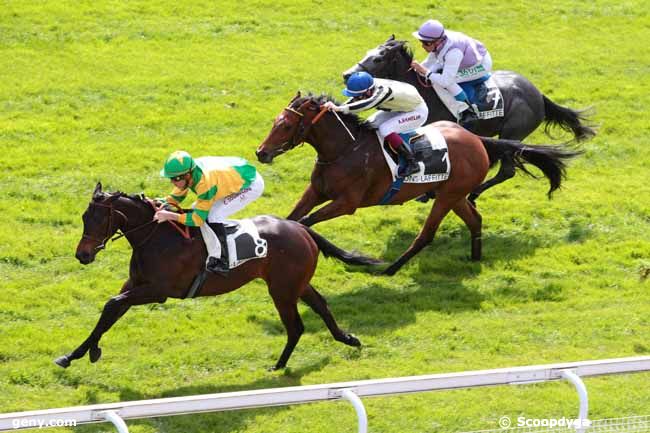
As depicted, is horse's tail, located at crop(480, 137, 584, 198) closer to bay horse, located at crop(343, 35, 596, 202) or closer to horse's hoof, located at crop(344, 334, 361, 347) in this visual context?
bay horse, located at crop(343, 35, 596, 202)

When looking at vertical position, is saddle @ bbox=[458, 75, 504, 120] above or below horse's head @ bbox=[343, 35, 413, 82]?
below

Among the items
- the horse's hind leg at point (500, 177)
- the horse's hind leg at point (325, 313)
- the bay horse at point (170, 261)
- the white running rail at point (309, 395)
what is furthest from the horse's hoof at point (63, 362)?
the horse's hind leg at point (500, 177)

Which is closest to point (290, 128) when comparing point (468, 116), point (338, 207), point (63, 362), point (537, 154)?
point (338, 207)

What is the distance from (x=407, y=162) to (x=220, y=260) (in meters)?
2.91

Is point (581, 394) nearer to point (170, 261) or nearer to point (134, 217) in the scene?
point (170, 261)

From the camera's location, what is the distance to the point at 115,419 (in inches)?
243

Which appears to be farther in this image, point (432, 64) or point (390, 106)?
point (432, 64)

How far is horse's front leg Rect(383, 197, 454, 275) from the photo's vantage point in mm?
→ 12312

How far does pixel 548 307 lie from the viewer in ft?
38.6

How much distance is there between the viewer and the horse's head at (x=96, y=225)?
30.8 ft

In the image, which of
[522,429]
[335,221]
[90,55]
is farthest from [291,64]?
[522,429]

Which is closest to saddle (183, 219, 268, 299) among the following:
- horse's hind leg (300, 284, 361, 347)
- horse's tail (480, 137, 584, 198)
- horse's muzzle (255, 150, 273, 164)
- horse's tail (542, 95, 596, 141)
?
horse's hind leg (300, 284, 361, 347)

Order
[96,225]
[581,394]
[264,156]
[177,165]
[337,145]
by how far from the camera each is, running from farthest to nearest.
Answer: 1. [337,145]
2. [264,156]
3. [96,225]
4. [177,165]
5. [581,394]

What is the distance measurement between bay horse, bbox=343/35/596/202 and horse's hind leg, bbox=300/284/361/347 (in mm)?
3343
